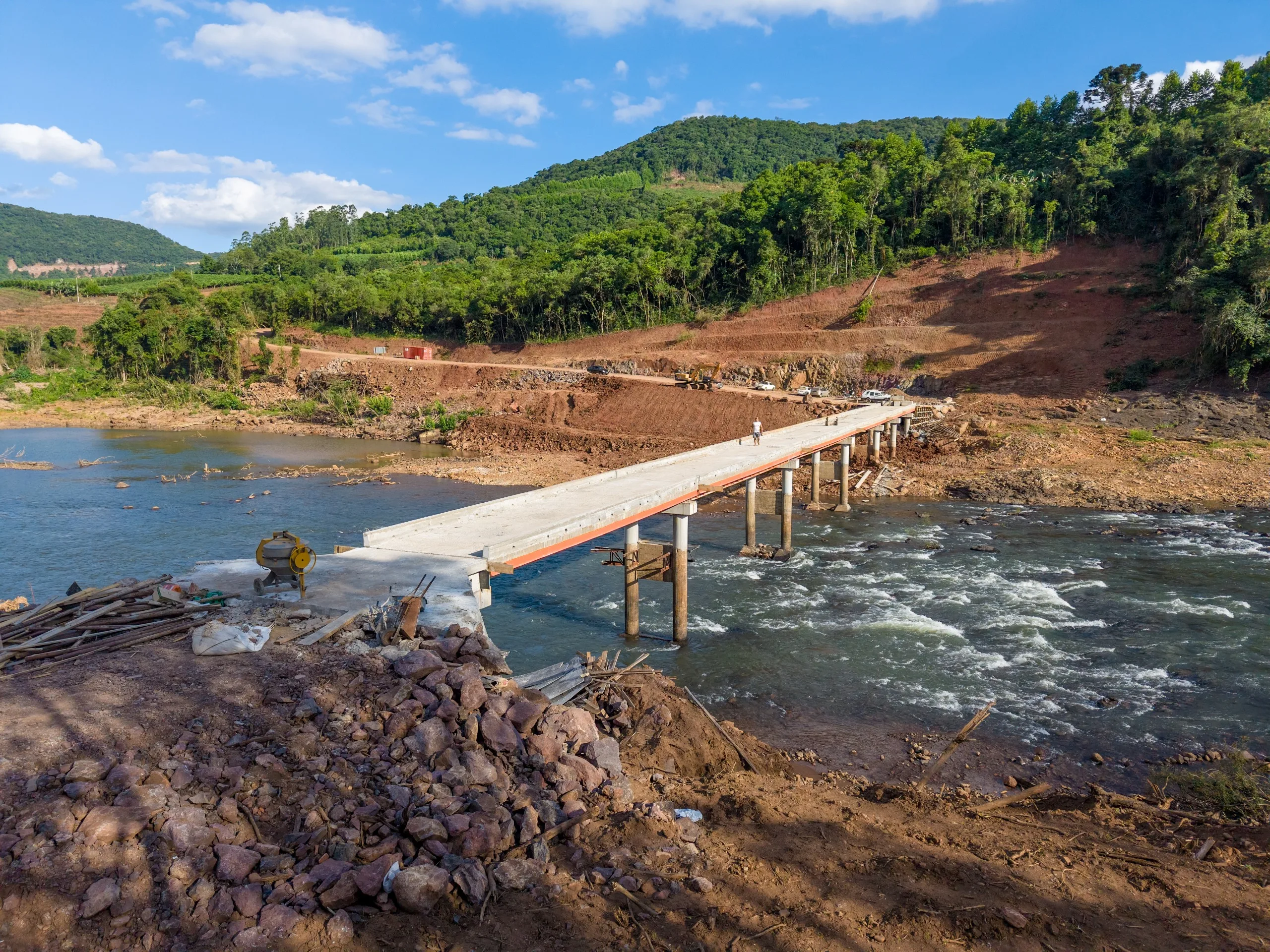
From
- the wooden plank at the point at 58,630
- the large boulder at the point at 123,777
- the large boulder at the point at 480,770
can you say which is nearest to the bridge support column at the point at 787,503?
the large boulder at the point at 480,770

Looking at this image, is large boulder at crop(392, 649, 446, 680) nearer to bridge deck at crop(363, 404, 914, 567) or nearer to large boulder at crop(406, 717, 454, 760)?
large boulder at crop(406, 717, 454, 760)

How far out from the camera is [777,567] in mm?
23906

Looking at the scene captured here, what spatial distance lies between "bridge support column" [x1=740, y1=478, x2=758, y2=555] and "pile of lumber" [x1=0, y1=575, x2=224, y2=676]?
1664cm

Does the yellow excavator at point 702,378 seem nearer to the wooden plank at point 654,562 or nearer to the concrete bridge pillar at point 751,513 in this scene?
the concrete bridge pillar at point 751,513

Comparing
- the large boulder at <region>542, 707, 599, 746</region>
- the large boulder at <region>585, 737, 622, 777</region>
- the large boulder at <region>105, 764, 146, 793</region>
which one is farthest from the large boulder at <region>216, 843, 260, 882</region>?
the large boulder at <region>585, 737, 622, 777</region>

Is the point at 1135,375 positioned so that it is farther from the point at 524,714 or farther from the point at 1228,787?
the point at 524,714

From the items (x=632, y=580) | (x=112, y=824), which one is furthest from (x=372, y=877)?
(x=632, y=580)

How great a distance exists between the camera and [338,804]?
7426mm

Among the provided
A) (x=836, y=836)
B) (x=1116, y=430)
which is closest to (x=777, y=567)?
(x=836, y=836)

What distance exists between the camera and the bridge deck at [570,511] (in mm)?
15211

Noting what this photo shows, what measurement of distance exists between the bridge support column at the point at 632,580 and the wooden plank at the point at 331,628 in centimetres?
748

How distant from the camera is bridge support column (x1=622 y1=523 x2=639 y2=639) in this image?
17938mm

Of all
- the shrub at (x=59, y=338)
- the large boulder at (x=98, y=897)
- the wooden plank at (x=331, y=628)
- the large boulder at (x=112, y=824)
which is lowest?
the large boulder at (x=98, y=897)

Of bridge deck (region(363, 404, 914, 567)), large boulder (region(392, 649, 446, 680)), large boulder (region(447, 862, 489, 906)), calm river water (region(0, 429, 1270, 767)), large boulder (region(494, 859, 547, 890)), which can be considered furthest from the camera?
bridge deck (region(363, 404, 914, 567))
